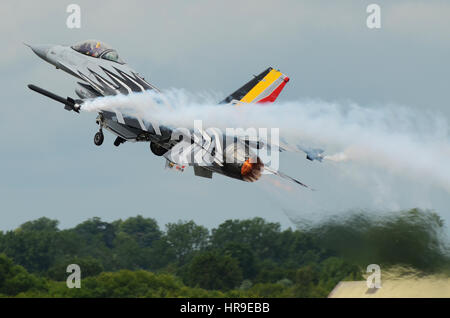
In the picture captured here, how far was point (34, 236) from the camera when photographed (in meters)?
62.3

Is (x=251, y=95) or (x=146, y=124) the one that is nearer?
(x=146, y=124)

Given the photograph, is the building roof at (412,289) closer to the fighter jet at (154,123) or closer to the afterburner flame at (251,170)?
the fighter jet at (154,123)

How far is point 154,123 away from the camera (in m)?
27.0

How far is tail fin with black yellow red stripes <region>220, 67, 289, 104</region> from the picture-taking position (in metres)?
30.0

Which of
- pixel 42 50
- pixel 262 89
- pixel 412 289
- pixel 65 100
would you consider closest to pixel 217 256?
pixel 262 89

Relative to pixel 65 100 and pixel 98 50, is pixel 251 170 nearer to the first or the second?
pixel 65 100

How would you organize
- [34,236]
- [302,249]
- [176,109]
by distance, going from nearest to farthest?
[176,109] < [302,249] < [34,236]

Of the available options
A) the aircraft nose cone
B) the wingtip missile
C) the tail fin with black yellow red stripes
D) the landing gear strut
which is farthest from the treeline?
the aircraft nose cone

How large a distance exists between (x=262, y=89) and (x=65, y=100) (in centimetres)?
663

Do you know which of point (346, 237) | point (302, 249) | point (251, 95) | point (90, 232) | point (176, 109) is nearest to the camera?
point (346, 237)

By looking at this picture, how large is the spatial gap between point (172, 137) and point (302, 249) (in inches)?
971
